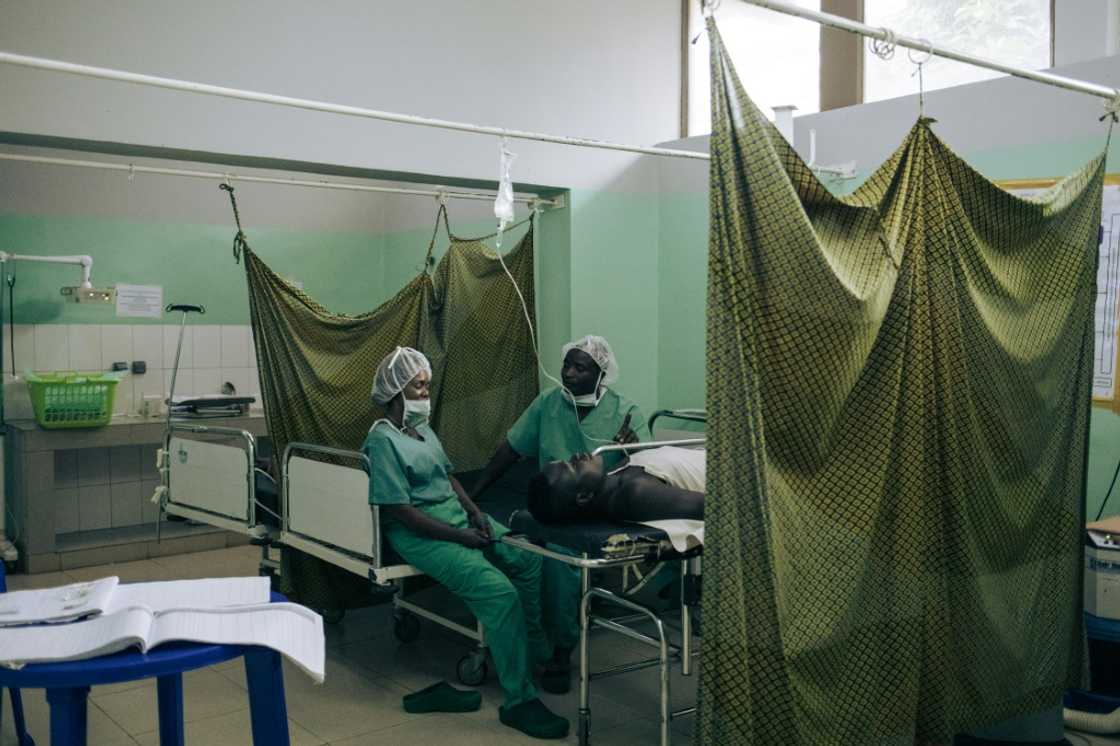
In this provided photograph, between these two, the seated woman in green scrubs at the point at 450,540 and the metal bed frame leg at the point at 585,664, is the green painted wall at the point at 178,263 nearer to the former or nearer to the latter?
the seated woman in green scrubs at the point at 450,540

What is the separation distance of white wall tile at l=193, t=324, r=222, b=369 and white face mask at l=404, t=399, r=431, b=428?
312 cm

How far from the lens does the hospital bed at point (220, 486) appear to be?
429 cm

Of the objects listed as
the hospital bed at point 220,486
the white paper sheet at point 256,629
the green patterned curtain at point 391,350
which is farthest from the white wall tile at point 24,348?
the white paper sheet at point 256,629

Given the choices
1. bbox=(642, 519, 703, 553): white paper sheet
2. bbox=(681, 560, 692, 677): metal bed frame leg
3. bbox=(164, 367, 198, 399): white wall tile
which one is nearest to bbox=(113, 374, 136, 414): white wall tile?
bbox=(164, 367, 198, 399): white wall tile

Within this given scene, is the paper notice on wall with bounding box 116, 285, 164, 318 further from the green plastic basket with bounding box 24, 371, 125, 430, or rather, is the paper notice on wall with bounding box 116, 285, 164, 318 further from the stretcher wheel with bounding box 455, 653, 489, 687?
the stretcher wheel with bounding box 455, 653, 489, 687

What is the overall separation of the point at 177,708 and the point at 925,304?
2.25 m

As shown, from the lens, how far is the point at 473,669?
4.02 meters

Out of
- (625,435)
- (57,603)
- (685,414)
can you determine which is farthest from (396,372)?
(57,603)

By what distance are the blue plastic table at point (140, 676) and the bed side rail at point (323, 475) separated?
1.42 meters

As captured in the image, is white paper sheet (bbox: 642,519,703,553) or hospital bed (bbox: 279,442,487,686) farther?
hospital bed (bbox: 279,442,487,686)

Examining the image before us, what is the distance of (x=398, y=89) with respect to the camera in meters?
4.77

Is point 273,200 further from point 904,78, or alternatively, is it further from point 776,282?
point 776,282

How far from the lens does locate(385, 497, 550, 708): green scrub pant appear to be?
3686 mm

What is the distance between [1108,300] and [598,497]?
2.23 meters
